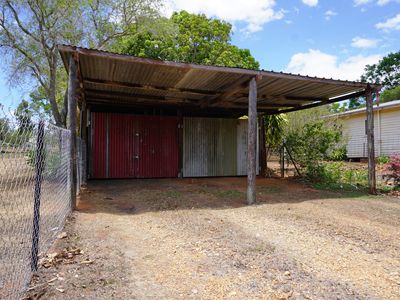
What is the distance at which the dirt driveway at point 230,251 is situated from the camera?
2.84 metres

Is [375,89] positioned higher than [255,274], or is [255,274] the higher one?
[375,89]

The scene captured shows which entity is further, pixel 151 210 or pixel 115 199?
pixel 115 199

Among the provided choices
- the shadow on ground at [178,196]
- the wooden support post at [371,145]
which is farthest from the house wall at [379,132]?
the shadow on ground at [178,196]

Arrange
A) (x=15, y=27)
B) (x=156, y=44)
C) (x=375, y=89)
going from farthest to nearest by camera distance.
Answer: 1. (x=156, y=44)
2. (x=15, y=27)
3. (x=375, y=89)

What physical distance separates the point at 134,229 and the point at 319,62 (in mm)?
37984

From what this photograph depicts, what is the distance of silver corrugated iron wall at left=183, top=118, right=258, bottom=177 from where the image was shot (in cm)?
1231

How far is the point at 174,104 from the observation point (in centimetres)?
1152

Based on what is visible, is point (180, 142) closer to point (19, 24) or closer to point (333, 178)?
point (333, 178)

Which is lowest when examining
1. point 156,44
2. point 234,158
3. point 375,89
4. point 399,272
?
point 399,272

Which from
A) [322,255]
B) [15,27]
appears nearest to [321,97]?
[322,255]

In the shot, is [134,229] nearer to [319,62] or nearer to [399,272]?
[399,272]

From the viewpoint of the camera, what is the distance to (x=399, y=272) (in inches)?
127

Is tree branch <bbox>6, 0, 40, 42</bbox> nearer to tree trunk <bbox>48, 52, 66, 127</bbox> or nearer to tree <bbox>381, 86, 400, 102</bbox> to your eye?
tree trunk <bbox>48, 52, 66, 127</bbox>

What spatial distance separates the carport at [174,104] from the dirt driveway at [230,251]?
1.29 meters
